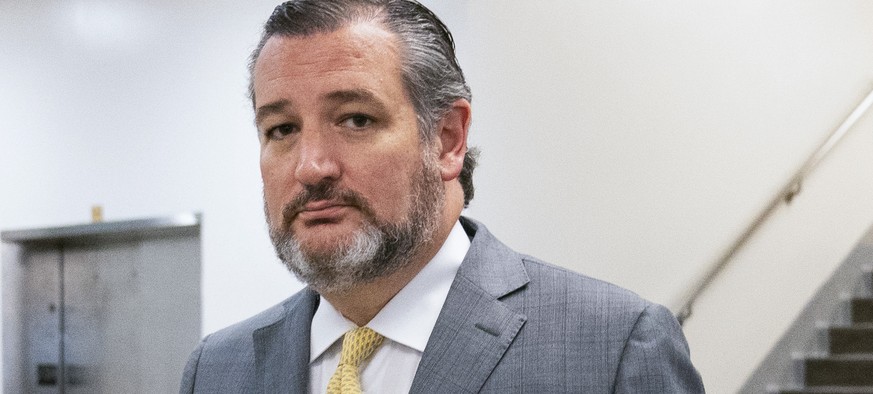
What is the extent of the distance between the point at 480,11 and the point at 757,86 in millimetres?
1145

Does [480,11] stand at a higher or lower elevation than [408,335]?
higher

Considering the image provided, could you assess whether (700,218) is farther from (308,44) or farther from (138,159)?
(308,44)

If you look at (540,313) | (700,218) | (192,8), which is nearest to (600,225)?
(700,218)

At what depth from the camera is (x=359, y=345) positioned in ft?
4.82

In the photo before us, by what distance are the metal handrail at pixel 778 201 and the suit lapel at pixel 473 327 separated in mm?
2864

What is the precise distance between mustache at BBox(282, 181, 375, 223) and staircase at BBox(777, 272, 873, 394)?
3.89 m

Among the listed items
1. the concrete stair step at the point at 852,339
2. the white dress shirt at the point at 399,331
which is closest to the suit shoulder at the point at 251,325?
the white dress shirt at the point at 399,331

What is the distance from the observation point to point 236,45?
15.5 ft

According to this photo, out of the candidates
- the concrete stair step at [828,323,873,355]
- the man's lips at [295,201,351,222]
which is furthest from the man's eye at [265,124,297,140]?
the concrete stair step at [828,323,873,355]

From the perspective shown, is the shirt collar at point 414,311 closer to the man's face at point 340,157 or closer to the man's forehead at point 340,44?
the man's face at point 340,157

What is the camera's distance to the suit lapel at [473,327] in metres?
1.40

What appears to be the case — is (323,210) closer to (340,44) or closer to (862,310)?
(340,44)

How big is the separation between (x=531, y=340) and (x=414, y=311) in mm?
166

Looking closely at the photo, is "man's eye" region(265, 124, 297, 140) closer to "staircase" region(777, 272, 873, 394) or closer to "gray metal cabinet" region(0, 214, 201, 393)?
"gray metal cabinet" region(0, 214, 201, 393)
